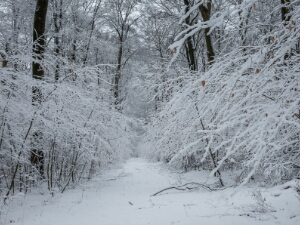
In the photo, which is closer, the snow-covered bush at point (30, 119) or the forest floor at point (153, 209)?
the forest floor at point (153, 209)

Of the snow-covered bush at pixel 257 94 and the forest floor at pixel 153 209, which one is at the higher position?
the snow-covered bush at pixel 257 94

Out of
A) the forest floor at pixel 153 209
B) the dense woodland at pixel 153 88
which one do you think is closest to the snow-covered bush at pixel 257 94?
the dense woodland at pixel 153 88

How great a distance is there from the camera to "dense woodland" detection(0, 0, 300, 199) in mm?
1847

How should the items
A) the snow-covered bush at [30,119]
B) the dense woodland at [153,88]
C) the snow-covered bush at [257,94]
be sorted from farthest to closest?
1. the snow-covered bush at [30,119]
2. the dense woodland at [153,88]
3. the snow-covered bush at [257,94]

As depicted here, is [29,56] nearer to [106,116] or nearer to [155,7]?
[106,116]

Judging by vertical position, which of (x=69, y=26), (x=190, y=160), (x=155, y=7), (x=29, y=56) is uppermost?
(x=155, y=7)

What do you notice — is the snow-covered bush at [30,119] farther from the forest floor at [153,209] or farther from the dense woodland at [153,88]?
the forest floor at [153,209]

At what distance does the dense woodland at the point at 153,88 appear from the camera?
1847 mm

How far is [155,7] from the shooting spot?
1015cm

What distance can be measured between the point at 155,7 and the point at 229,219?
9566mm

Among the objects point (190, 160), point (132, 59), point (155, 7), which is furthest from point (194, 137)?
point (132, 59)

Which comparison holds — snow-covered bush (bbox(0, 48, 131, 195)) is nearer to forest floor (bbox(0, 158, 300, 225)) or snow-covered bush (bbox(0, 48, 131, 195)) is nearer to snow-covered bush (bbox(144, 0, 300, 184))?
forest floor (bbox(0, 158, 300, 225))

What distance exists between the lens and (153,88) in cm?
657

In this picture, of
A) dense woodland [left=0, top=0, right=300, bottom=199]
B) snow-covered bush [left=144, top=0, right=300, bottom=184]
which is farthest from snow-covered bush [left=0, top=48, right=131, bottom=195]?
snow-covered bush [left=144, top=0, right=300, bottom=184]
